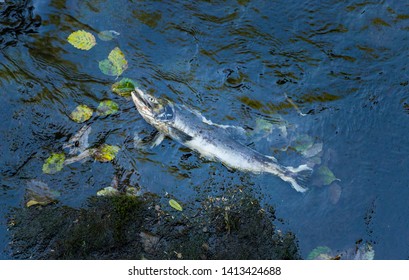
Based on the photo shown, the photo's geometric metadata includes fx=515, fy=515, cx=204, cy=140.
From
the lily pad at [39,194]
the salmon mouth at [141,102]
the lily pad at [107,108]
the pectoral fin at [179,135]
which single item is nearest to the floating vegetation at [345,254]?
the pectoral fin at [179,135]

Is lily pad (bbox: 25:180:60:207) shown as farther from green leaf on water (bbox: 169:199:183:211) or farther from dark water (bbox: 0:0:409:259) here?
green leaf on water (bbox: 169:199:183:211)

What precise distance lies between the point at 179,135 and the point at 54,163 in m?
1.88

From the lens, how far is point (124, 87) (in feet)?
26.3

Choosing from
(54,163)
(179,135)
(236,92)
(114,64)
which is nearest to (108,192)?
(54,163)

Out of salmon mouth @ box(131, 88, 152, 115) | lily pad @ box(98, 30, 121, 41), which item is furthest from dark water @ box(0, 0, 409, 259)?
salmon mouth @ box(131, 88, 152, 115)

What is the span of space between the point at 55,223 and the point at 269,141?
332 centimetres

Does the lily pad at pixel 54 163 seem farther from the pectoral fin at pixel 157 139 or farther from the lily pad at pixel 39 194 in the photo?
the pectoral fin at pixel 157 139

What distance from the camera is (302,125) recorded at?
26.0ft

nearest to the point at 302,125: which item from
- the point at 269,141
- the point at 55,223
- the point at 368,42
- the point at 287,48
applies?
the point at 269,141

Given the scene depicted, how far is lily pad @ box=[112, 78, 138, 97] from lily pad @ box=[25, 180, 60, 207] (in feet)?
5.89

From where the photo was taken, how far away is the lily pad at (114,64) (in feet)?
26.8

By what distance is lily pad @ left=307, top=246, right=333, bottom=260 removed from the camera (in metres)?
7.30

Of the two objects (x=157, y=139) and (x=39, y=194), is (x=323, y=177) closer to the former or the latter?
(x=157, y=139)
